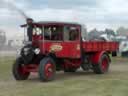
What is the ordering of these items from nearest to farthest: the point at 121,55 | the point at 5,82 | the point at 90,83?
the point at 90,83 → the point at 5,82 → the point at 121,55

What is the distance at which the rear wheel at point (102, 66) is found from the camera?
19.6 meters

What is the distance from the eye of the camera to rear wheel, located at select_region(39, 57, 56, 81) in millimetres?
16500

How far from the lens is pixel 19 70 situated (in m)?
17.8

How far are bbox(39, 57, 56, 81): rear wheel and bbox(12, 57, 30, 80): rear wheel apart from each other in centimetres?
128

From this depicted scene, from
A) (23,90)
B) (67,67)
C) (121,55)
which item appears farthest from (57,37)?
(121,55)

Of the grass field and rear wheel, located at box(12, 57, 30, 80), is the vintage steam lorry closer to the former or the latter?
rear wheel, located at box(12, 57, 30, 80)

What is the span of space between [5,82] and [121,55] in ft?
66.8

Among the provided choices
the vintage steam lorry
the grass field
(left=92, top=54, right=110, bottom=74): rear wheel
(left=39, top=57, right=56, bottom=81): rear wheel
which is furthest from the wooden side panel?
the grass field

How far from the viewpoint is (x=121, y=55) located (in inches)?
1426

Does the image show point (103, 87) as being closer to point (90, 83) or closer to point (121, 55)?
point (90, 83)

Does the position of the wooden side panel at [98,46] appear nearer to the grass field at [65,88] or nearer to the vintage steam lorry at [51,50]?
the vintage steam lorry at [51,50]

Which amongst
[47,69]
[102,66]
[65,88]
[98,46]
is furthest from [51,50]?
[102,66]

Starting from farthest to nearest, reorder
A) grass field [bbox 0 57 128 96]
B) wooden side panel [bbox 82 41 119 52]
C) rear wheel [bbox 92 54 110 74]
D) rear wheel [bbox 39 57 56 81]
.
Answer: rear wheel [bbox 92 54 110 74]
wooden side panel [bbox 82 41 119 52]
rear wheel [bbox 39 57 56 81]
grass field [bbox 0 57 128 96]

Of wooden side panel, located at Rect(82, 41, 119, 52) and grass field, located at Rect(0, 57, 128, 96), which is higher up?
wooden side panel, located at Rect(82, 41, 119, 52)
